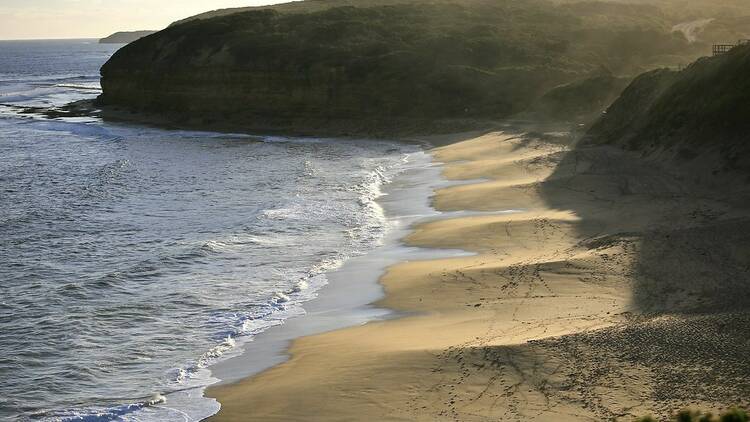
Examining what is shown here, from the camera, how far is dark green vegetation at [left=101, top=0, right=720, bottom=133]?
53000 mm

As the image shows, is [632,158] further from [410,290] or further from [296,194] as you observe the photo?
[410,290]

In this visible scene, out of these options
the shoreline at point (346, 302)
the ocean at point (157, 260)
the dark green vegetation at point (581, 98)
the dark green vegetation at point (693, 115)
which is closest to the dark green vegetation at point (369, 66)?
the dark green vegetation at point (581, 98)

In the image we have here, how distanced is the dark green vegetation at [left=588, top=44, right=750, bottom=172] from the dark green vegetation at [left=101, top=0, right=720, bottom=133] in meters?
10.4

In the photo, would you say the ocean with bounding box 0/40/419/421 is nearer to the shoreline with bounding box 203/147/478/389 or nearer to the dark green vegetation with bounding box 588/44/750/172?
the shoreline with bounding box 203/147/478/389

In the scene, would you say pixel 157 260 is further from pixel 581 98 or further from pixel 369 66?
pixel 369 66

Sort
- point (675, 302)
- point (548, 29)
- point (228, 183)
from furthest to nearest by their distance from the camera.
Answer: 1. point (548, 29)
2. point (228, 183)
3. point (675, 302)

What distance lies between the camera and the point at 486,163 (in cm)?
3359

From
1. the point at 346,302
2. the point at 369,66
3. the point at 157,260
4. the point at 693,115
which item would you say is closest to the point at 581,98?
the point at 693,115

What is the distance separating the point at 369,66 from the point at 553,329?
1822 inches

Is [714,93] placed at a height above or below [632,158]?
above

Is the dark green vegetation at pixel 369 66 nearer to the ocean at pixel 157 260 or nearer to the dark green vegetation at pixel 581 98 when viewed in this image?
the dark green vegetation at pixel 581 98

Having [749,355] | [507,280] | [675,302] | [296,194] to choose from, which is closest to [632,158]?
[296,194]

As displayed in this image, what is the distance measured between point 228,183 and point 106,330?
60.1 feet

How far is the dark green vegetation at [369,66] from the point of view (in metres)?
53.0
